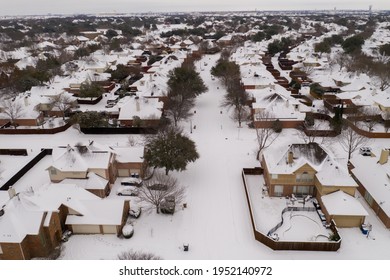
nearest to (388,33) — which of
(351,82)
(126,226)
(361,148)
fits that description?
(351,82)

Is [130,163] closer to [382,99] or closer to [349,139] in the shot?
[349,139]

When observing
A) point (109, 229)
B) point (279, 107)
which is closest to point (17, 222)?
point (109, 229)

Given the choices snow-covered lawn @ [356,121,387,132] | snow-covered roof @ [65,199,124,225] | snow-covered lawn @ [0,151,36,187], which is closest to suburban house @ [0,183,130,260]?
snow-covered roof @ [65,199,124,225]

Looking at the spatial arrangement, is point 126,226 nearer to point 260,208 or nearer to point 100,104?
point 260,208

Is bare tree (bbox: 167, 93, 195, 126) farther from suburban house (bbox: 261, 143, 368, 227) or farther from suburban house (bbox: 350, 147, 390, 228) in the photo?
suburban house (bbox: 350, 147, 390, 228)

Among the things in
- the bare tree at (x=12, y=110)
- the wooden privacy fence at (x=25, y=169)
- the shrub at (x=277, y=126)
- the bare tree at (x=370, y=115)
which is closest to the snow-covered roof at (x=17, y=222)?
the wooden privacy fence at (x=25, y=169)

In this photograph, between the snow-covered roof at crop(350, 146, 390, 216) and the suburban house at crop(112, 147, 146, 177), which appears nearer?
the snow-covered roof at crop(350, 146, 390, 216)

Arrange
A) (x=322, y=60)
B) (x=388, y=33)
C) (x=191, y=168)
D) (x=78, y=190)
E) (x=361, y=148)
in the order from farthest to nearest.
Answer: (x=388, y=33)
(x=322, y=60)
(x=361, y=148)
(x=191, y=168)
(x=78, y=190)
